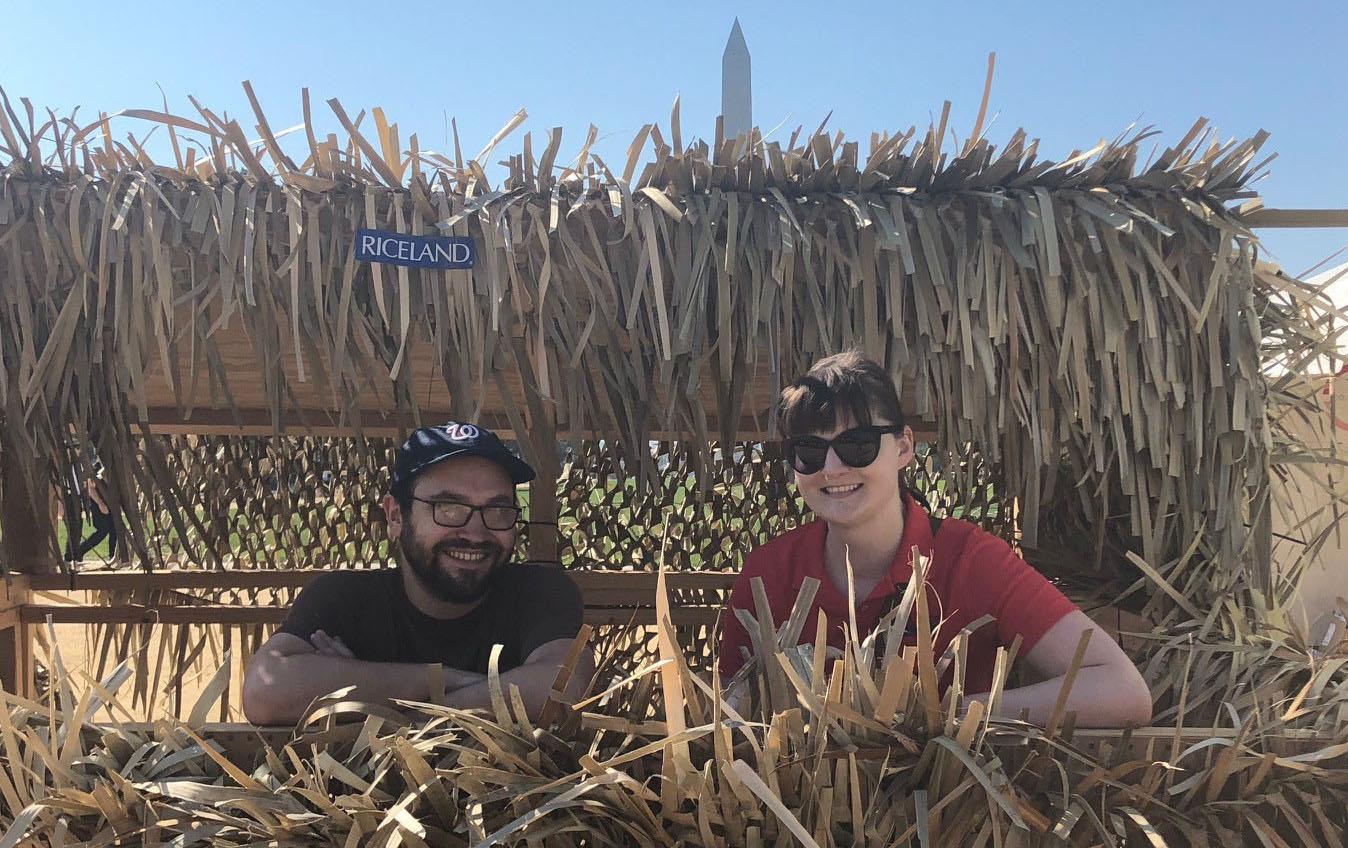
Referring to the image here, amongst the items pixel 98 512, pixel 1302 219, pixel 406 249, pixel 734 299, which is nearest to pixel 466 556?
pixel 406 249

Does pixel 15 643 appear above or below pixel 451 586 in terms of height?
below

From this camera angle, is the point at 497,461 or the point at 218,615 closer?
the point at 497,461

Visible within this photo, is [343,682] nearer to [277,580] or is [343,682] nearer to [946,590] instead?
[946,590]

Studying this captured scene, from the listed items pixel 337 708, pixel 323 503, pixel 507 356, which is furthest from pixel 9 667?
pixel 337 708

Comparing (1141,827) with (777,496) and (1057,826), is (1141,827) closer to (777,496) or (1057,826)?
(1057,826)

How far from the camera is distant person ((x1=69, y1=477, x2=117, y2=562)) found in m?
2.12

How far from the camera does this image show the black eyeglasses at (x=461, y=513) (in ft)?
5.82

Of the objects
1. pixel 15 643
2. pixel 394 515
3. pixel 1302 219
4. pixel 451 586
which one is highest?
pixel 1302 219

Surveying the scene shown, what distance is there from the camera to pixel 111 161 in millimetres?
1769

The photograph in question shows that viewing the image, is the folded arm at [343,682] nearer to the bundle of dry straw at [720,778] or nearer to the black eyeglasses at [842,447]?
the bundle of dry straw at [720,778]

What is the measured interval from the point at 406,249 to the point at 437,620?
0.74 meters

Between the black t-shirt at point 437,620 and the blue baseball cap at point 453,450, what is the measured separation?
216 millimetres

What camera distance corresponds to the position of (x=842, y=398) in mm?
1525

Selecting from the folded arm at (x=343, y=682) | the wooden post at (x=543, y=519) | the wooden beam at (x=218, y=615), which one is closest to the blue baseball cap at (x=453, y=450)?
the folded arm at (x=343, y=682)
